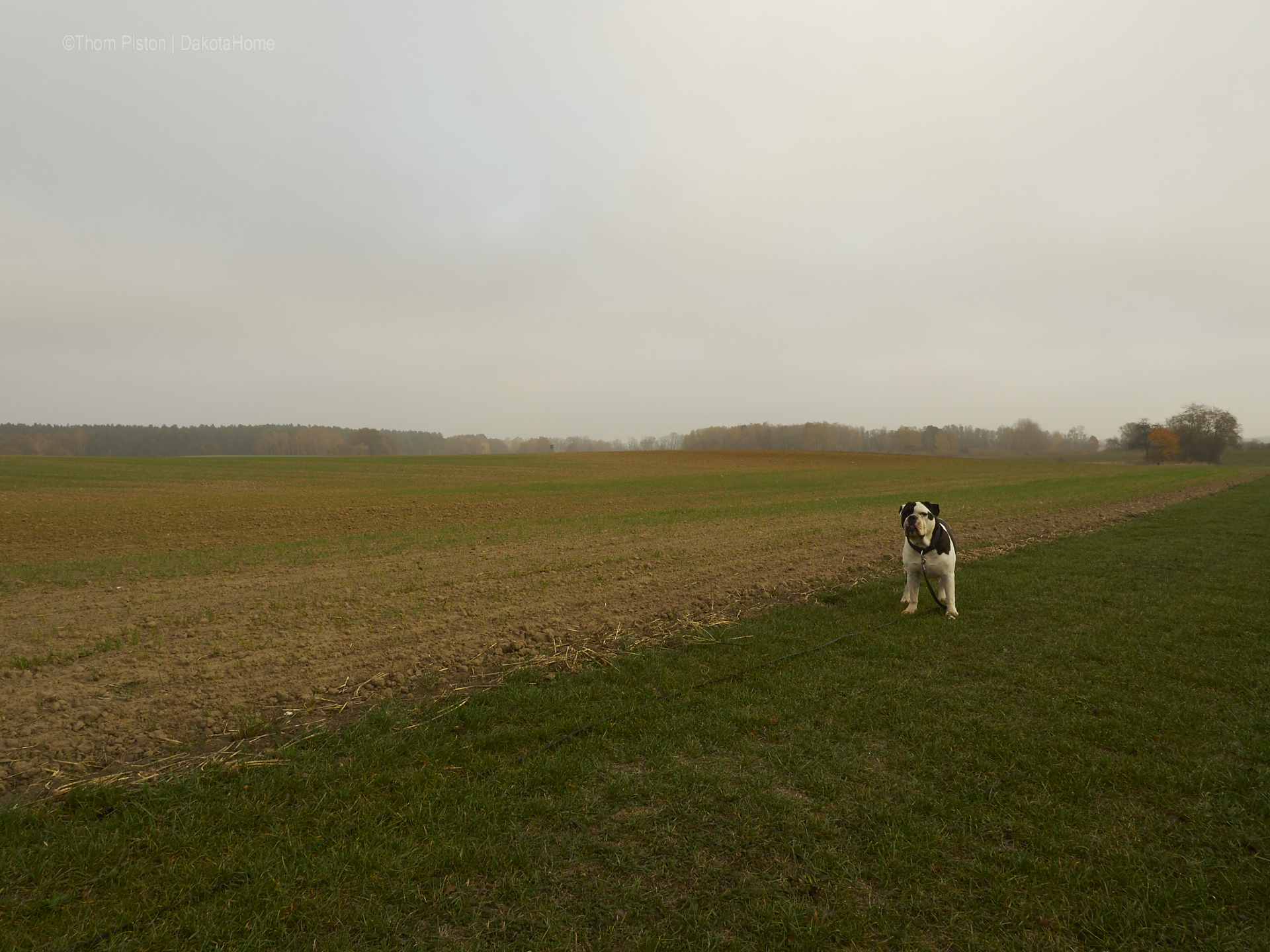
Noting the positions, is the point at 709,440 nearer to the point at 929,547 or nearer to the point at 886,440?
the point at 886,440

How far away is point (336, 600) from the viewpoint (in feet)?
29.8

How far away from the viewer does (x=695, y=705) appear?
5238mm

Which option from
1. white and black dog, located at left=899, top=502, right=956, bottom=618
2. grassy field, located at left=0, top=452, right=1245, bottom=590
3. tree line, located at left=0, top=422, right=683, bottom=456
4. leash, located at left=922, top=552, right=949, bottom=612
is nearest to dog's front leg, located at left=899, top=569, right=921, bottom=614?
white and black dog, located at left=899, top=502, right=956, bottom=618

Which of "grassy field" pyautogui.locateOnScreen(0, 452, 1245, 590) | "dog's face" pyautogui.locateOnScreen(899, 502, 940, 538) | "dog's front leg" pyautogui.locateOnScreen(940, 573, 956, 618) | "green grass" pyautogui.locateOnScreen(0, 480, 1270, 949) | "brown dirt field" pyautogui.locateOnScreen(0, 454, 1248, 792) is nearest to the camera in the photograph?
"green grass" pyautogui.locateOnScreen(0, 480, 1270, 949)

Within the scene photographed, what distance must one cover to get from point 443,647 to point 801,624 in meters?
4.65

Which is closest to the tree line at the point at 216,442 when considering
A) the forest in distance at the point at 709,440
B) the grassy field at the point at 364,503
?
the forest in distance at the point at 709,440

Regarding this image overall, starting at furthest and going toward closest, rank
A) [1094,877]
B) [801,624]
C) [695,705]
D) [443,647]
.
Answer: [801,624] → [443,647] → [695,705] → [1094,877]

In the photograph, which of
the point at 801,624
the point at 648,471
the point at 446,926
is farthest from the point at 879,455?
the point at 446,926

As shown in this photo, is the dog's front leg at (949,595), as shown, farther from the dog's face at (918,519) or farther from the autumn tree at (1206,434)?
the autumn tree at (1206,434)

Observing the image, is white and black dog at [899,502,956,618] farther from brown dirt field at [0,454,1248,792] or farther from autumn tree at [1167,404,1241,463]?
autumn tree at [1167,404,1241,463]

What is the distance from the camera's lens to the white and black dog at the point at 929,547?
7.30 m

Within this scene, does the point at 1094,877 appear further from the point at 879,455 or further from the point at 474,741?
the point at 879,455

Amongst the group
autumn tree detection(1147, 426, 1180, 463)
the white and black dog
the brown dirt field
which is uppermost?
autumn tree detection(1147, 426, 1180, 463)

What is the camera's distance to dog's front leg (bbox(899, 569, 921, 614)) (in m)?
8.00
